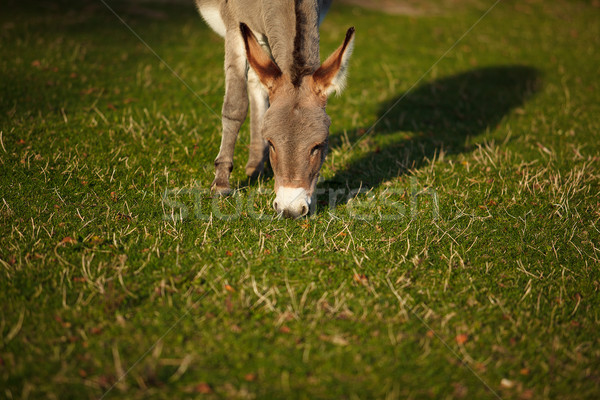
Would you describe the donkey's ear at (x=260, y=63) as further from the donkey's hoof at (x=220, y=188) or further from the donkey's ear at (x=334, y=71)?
the donkey's hoof at (x=220, y=188)

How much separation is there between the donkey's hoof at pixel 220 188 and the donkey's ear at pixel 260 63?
1251mm

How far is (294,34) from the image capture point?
14.6 ft

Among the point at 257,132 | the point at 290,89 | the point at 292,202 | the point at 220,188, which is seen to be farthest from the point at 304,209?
the point at 257,132

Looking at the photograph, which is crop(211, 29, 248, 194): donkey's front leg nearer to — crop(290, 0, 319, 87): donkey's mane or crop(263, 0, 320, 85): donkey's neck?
crop(263, 0, 320, 85): donkey's neck

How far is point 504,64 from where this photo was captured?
1166 centimetres

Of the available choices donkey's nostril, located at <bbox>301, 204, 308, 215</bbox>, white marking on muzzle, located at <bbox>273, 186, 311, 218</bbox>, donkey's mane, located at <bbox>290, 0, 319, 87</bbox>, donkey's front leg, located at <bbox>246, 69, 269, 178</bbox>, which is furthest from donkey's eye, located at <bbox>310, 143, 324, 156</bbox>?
donkey's front leg, located at <bbox>246, 69, 269, 178</bbox>

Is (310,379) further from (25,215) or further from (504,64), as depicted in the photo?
(504,64)

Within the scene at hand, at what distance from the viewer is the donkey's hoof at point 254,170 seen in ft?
18.2

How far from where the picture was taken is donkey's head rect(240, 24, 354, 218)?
13.6 feet

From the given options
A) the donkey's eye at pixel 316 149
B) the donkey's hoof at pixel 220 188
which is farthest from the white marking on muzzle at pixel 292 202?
the donkey's hoof at pixel 220 188

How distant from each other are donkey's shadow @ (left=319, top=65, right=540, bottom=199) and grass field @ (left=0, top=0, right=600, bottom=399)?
6 cm

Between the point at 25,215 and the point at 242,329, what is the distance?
2460mm

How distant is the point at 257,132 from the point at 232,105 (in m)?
0.66

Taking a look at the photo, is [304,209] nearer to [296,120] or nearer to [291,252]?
[291,252]
